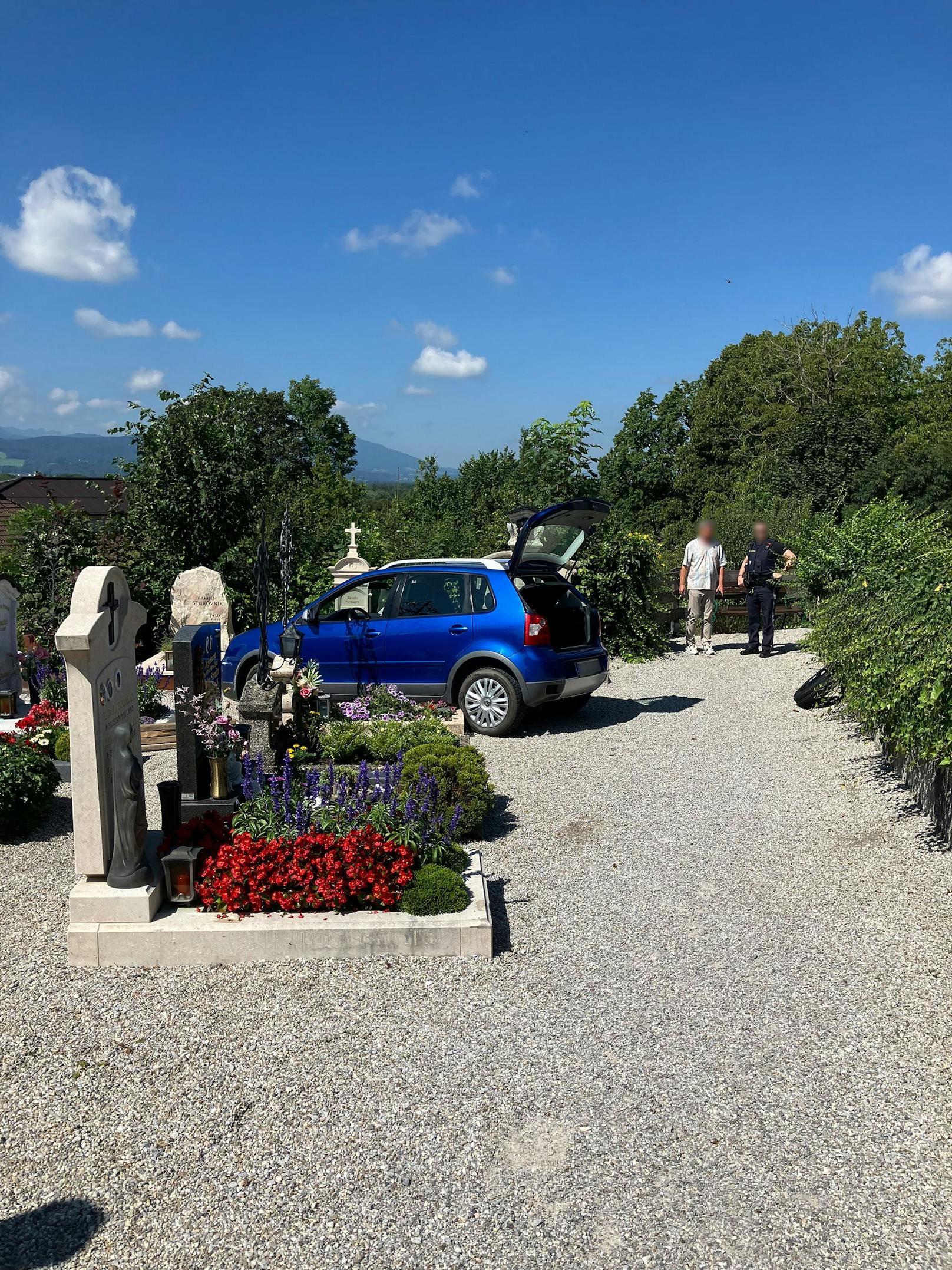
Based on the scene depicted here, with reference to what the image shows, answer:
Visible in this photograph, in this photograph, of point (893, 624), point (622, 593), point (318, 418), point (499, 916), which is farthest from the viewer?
point (318, 418)

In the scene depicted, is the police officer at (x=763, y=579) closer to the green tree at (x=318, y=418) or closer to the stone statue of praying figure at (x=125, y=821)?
the stone statue of praying figure at (x=125, y=821)

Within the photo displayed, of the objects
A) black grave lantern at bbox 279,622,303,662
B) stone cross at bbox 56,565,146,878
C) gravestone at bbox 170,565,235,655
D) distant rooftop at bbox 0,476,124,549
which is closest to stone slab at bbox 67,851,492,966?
stone cross at bbox 56,565,146,878

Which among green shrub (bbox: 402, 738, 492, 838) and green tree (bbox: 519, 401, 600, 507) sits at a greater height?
green tree (bbox: 519, 401, 600, 507)

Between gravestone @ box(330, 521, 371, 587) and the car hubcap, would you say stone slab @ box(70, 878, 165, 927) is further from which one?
gravestone @ box(330, 521, 371, 587)

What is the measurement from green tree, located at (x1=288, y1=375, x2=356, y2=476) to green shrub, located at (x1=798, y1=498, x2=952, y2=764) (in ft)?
173

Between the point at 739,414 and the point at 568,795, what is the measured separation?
141 ft

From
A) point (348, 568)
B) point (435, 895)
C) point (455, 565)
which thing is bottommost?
point (435, 895)

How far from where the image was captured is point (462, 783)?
632 cm

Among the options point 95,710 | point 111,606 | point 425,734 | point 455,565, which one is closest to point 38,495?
point 455,565

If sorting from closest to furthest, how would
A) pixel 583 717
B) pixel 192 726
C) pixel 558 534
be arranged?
1. pixel 192 726
2. pixel 558 534
3. pixel 583 717

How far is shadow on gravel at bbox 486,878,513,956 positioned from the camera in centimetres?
495

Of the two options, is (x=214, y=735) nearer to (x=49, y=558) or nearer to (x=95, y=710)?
(x=95, y=710)

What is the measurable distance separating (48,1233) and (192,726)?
2871 millimetres

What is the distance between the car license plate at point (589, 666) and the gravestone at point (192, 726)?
4311mm
